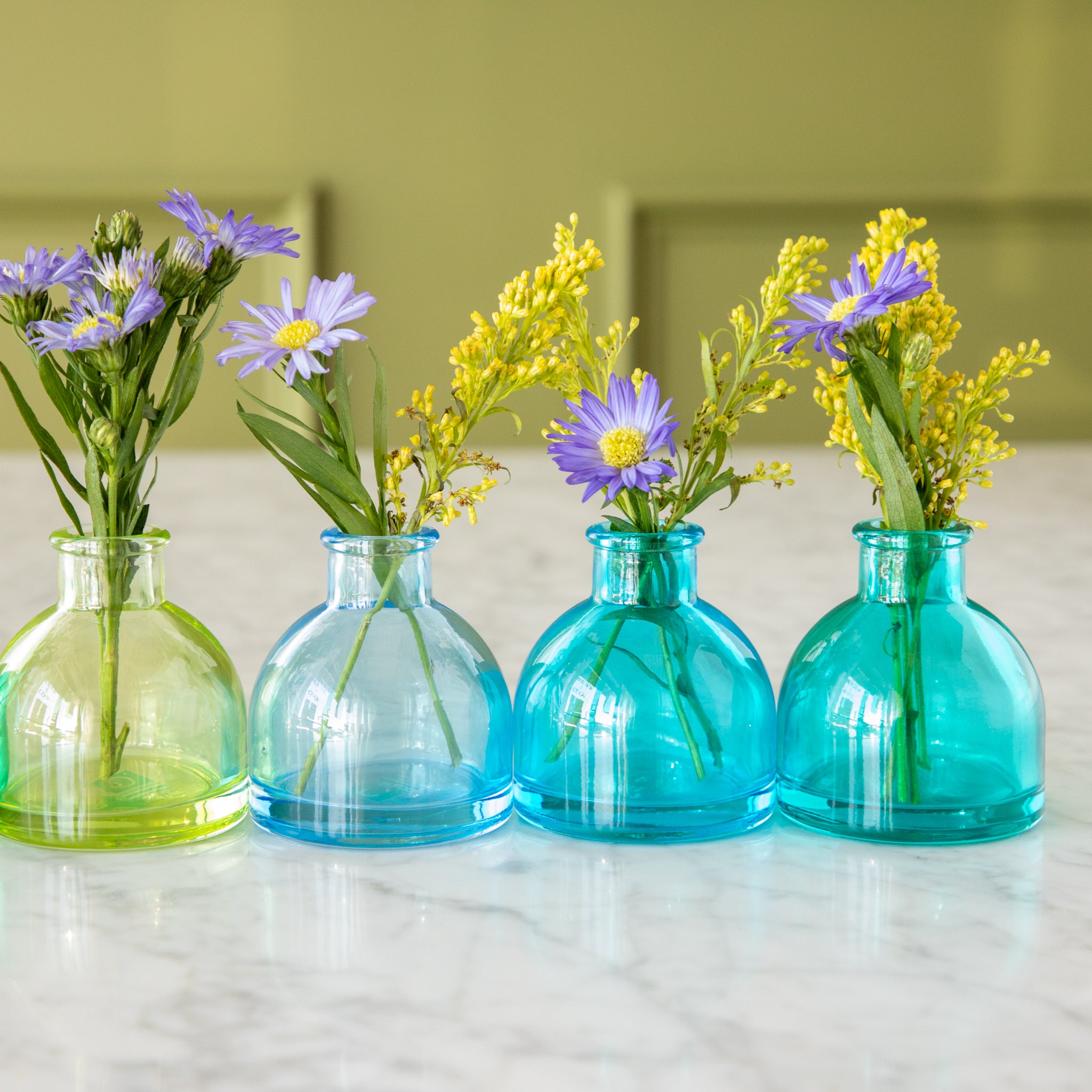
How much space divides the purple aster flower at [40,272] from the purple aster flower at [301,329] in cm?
8

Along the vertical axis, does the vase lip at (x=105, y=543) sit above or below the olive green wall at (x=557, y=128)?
below

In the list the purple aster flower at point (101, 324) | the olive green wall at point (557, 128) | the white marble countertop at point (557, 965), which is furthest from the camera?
the olive green wall at point (557, 128)

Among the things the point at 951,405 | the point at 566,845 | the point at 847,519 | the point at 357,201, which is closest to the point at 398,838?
the point at 566,845

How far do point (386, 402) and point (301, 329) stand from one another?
0.23 feet

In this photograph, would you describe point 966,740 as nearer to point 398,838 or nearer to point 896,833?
point 896,833

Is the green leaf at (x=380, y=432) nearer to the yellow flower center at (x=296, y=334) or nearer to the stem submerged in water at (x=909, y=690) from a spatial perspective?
the yellow flower center at (x=296, y=334)

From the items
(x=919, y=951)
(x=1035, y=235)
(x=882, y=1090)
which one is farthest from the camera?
(x=1035, y=235)

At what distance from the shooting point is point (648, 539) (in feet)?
2.07

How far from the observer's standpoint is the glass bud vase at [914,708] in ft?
2.06

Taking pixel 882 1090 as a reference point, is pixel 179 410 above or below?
above

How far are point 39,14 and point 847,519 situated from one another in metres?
2.91

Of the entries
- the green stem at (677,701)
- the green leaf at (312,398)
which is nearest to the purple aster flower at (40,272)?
the green leaf at (312,398)

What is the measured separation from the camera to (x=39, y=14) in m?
3.32

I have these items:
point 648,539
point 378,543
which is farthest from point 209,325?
point 648,539
